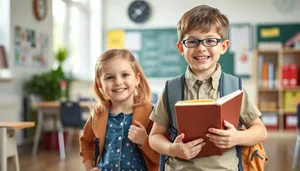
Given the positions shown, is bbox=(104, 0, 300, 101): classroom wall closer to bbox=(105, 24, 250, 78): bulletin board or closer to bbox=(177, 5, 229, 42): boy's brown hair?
bbox=(105, 24, 250, 78): bulletin board

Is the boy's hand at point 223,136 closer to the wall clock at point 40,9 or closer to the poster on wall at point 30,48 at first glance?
the poster on wall at point 30,48

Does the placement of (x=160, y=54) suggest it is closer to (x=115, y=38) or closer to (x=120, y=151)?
(x=115, y=38)

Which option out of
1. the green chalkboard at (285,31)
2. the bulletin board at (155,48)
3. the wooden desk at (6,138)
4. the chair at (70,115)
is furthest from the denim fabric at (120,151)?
the green chalkboard at (285,31)

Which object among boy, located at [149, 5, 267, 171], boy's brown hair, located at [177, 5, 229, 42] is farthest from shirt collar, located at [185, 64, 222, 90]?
boy's brown hair, located at [177, 5, 229, 42]

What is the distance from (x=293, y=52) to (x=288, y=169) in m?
3.33

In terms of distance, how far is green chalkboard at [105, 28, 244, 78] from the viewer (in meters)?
7.23

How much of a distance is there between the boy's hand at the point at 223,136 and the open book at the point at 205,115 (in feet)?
0.03

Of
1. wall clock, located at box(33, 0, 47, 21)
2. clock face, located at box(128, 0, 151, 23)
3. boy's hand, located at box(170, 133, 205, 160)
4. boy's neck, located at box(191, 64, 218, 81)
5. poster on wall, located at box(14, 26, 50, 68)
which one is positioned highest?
clock face, located at box(128, 0, 151, 23)

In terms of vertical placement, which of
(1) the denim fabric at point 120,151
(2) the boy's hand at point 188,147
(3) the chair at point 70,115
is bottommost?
(3) the chair at point 70,115

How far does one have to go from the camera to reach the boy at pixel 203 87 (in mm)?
1093

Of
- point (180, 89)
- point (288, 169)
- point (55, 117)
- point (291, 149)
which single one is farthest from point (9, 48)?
point (180, 89)

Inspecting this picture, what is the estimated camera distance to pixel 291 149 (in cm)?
523

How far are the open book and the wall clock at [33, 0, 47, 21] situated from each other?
485 cm

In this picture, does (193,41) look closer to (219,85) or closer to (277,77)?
(219,85)
